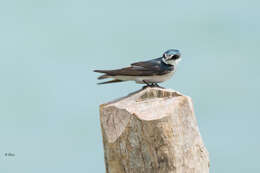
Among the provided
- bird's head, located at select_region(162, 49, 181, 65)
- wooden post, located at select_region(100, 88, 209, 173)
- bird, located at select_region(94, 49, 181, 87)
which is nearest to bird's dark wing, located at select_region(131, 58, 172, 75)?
bird, located at select_region(94, 49, 181, 87)

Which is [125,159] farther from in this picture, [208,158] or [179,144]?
[208,158]

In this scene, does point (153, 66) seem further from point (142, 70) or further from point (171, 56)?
point (171, 56)

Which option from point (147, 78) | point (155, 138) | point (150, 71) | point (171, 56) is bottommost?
point (155, 138)

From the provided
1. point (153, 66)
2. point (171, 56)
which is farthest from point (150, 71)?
point (171, 56)

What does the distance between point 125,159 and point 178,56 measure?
112 inches

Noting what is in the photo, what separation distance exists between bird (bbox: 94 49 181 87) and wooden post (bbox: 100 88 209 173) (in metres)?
1.81

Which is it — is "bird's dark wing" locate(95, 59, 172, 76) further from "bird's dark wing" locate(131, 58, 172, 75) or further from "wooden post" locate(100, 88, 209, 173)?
"wooden post" locate(100, 88, 209, 173)

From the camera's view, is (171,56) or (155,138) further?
(171,56)

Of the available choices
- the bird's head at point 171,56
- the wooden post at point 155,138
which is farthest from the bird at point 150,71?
the wooden post at point 155,138

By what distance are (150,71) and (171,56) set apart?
1.41 ft

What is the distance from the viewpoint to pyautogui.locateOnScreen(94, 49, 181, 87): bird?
8898 millimetres

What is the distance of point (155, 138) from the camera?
648cm

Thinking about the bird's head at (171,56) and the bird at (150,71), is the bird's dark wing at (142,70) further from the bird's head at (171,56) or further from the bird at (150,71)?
the bird's head at (171,56)

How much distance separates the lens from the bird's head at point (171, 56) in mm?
8875
